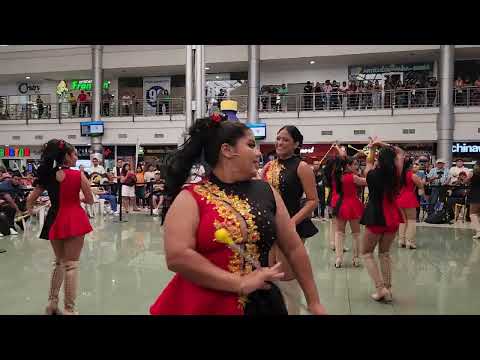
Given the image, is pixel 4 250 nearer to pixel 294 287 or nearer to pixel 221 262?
pixel 294 287

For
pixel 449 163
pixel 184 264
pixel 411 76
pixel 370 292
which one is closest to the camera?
pixel 184 264

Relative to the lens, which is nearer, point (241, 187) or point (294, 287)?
point (241, 187)

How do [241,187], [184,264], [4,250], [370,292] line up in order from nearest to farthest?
[184,264] < [241,187] < [370,292] < [4,250]

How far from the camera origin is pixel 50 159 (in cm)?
407

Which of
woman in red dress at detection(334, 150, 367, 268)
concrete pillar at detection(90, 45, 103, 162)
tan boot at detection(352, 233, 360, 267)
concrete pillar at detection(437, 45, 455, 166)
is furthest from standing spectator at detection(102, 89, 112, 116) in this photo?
tan boot at detection(352, 233, 360, 267)

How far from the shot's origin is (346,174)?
6.61 meters

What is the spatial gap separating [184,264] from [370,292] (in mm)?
4017

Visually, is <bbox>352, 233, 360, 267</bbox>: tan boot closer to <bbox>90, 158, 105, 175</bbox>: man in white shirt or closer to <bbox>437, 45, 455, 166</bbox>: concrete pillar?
<bbox>90, 158, 105, 175</bbox>: man in white shirt

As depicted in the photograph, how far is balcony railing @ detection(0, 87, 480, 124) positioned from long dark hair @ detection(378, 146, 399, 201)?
34.2ft

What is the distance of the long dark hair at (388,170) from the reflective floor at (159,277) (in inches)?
46.1

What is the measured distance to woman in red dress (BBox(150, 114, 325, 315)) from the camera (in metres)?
1.63

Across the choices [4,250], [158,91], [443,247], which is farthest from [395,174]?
[158,91]
